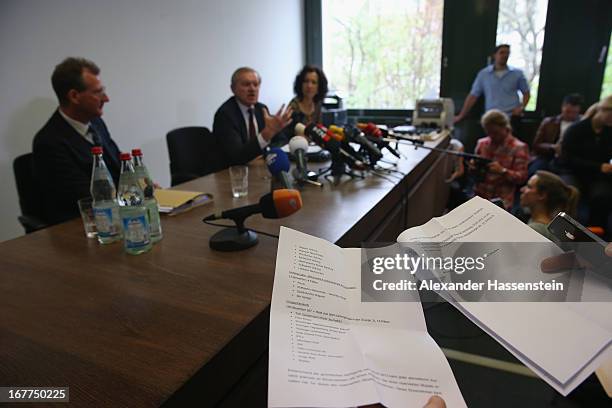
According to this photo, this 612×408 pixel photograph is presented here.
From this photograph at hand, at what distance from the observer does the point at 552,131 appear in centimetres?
368

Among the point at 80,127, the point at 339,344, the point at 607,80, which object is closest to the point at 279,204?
the point at 339,344

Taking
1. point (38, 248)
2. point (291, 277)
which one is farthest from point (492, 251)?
point (38, 248)

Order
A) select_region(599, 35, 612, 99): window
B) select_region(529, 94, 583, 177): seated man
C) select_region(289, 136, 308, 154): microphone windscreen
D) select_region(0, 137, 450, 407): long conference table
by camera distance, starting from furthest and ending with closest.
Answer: select_region(599, 35, 612, 99): window
select_region(529, 94, 583, 177): seated man
select_region(289, 136, 308, 154): microphone windscreen
select_region(0, 137, 450, 407): long conference table

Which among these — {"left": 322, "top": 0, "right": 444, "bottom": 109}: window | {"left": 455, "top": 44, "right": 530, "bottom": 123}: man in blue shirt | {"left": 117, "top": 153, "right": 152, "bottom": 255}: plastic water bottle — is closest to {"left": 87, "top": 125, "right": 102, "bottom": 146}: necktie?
{"left": 117, "top": 153, "right": 152, "bottom": 255}: plastic water bottle

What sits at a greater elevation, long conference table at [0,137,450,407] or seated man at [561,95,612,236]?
long conference table at [0,137,450,407]

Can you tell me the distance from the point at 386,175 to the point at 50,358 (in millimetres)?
1379

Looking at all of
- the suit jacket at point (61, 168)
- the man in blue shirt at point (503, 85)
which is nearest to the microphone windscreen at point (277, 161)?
the suit jacket at point (61, 168)

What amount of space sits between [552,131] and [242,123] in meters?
2.98

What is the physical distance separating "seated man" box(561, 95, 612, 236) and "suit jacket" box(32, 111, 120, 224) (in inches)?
126

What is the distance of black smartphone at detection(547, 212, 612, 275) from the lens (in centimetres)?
59

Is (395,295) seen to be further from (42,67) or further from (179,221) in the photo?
(42,67)

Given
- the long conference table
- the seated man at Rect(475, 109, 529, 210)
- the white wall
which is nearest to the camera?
the long conference table

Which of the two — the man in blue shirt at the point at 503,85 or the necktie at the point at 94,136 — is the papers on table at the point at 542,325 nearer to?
Answer: the necktie at the point at 94,136

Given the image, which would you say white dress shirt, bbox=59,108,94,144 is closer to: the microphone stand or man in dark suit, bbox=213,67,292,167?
man in dark suit, bbox=213,67,292,167
